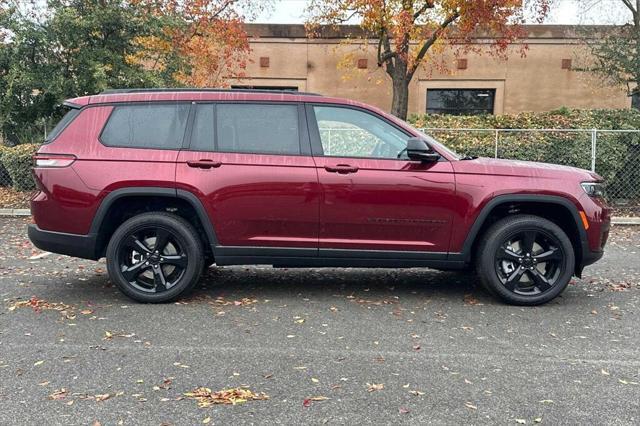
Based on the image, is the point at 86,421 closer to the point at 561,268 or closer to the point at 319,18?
the point at 561,268

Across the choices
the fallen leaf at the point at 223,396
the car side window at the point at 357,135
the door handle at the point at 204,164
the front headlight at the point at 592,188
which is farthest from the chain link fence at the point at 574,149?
the fallen leaf at the point at 223,396

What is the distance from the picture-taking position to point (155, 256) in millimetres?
5062

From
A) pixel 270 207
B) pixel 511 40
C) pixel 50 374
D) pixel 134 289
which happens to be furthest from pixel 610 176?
pixel 50 374

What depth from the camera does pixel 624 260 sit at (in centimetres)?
734

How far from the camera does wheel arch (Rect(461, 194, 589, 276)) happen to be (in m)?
4.97

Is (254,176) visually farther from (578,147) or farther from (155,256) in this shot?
(578,147)

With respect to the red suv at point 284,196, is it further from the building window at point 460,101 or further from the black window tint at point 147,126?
the building window at point 460,101

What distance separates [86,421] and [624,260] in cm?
686

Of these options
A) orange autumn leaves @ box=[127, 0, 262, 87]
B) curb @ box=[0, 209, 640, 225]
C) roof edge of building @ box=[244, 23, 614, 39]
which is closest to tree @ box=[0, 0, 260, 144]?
orange autumn leaves @ box=[127, 0, 262, 87]

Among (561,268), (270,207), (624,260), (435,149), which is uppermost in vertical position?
(435,149)

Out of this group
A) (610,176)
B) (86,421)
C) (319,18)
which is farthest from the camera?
(319,18)

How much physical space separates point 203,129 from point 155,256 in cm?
124

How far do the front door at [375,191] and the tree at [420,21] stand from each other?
23.9 feet

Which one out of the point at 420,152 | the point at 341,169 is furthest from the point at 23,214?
the point at 420,152
